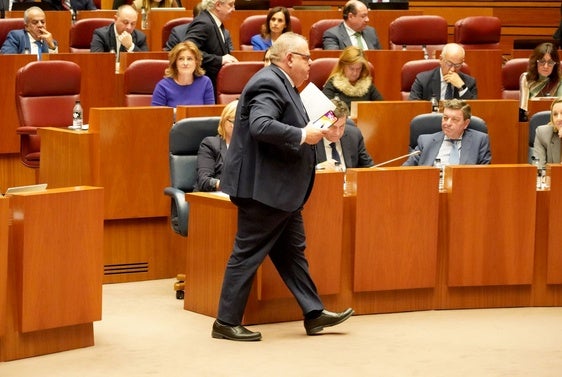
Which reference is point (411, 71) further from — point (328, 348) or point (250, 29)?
point (328, 348)

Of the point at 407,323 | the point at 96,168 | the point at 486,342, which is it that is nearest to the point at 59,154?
the point at 96,168

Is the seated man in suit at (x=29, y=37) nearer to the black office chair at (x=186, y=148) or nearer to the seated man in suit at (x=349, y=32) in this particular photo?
the seated man in suit at (x=349, y=32)

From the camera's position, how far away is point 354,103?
640cm

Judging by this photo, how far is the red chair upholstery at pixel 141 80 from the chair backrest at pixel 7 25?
1592 millimetres

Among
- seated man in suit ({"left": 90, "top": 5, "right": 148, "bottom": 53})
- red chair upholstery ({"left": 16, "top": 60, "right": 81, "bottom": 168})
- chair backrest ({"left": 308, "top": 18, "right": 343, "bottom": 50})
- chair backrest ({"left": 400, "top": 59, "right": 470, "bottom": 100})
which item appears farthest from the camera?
chair backrest ({"left": 308, "top": 18, "right": 343, "bottom": 50})

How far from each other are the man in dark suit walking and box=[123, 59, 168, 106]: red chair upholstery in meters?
2.35

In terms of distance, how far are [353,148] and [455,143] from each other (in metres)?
0.51

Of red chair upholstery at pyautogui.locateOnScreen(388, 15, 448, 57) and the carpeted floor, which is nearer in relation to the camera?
the carpeted floor

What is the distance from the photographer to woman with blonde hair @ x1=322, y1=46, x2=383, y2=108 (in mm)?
6773

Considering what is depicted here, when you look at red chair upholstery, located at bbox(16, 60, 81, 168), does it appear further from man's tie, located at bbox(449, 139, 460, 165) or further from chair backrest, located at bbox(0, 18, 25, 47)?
man's tie, located at bbox(449, 139, 460, 165)

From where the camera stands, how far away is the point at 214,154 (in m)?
5.60

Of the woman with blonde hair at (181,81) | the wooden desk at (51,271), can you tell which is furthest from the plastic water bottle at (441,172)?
the wooden desk at (51,271)

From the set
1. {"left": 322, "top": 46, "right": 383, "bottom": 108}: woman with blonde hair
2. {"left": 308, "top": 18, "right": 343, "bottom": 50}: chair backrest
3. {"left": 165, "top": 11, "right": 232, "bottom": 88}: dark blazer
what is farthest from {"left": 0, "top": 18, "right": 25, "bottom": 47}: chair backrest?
{"left": 322, "top": 46, "right": 383, "bottom": 108}: woman with blonde hair

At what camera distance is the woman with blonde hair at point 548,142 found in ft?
20.6
